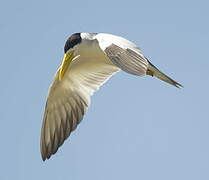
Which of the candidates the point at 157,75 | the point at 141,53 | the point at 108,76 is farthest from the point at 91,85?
the point at 141,53

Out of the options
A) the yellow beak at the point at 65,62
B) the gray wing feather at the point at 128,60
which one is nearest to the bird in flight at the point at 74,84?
the yellow beak at the point at 65,62

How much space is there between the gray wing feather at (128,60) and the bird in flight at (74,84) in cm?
168

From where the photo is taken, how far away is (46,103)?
46.7ft

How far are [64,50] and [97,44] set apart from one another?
611mm

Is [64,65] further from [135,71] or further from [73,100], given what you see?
[135,71]

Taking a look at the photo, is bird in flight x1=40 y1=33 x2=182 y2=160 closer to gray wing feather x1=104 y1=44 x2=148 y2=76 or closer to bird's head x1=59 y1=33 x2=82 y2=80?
bird's head x1=59 y1=33 x2=82 y2=80

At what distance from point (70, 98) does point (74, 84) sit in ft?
0.91

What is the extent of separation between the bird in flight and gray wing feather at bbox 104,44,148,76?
66.2 inches

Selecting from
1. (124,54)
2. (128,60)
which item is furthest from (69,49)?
(128,60)

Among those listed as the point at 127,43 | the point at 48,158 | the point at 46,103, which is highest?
the point at 127,43

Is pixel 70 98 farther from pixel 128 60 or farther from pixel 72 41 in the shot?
pixel 128 60

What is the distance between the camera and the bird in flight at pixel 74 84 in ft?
44.9

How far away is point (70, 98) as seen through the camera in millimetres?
→ 14414

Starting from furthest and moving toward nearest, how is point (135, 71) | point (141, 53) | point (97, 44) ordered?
point (97, 44)
point (141, 53)
point (135, 71)
